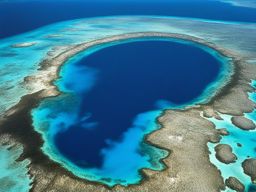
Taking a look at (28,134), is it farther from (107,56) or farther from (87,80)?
(107,56)

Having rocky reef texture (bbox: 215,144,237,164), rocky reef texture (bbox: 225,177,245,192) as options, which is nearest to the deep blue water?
rocky reef texture (bbox: 215,144,237,164)

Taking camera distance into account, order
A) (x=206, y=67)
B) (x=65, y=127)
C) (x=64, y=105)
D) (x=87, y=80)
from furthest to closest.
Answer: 1. (x=206, y=67)
2. (x=87, y=80)
3. (x=64, y=105)
4. (x=65, y=127)

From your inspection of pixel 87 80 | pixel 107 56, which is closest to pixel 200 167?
pixel 87 80

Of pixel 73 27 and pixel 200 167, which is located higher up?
pixel 200 167

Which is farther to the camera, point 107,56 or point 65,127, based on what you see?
point 107,56

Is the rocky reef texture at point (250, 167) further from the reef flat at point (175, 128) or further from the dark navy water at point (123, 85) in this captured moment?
the dark navy water at point (123, 85)

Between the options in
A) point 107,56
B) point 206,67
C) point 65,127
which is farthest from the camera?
point 107,56

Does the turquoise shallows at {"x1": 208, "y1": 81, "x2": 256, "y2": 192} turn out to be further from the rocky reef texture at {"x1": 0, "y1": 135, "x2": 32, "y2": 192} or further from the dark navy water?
the rocky reef texture at {"x1": 0, "y1": 135, "x2": 32, "y2": 192}

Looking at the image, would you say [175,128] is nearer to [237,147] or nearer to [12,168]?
[237,147]
